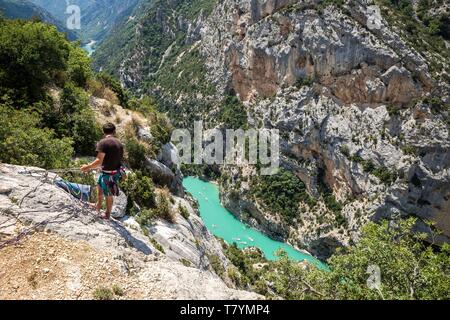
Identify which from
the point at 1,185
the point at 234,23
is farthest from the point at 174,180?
the point at 234,23

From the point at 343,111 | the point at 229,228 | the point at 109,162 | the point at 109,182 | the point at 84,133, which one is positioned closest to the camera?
the point at 109,162

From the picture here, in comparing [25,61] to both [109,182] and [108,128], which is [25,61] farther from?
[109,182]

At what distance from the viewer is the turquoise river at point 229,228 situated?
62.3 meters

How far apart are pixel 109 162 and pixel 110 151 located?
1.12ft

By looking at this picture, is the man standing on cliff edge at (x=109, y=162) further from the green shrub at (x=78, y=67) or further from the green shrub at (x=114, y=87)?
the green shrub at (x=114, y=87)

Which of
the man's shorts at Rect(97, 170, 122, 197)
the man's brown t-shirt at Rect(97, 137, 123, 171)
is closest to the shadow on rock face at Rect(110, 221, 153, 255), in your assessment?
the man's shorts at Rect(97, 170, 122, 197)

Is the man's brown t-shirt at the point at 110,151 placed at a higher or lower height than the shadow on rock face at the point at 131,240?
higher

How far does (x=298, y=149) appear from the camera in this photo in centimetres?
6962

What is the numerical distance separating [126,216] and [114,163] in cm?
650

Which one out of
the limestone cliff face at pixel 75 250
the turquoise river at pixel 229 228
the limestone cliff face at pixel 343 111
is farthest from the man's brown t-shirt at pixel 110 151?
the turquoise river at pixel 229 228

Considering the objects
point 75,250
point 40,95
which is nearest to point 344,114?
point 40,95

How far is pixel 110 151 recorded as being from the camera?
10422 millimetres
